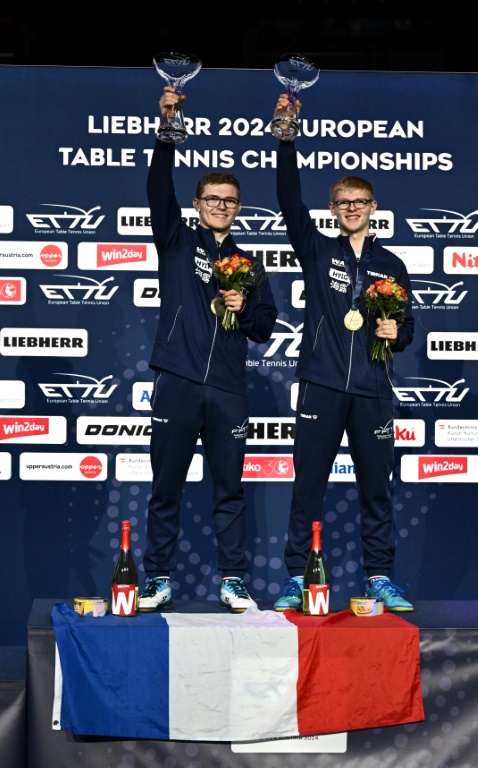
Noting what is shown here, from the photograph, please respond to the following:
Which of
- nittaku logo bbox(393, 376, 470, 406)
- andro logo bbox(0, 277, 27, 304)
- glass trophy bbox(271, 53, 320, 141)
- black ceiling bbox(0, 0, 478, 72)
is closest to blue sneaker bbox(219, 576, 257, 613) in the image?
glass trophy bbox(271, 53, 320, 141)

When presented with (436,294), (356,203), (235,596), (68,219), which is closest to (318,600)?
(235,596)

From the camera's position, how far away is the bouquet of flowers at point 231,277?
4105mm

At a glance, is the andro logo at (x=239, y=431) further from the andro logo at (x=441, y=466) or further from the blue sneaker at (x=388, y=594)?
the andro logo at (x=441, y=466)

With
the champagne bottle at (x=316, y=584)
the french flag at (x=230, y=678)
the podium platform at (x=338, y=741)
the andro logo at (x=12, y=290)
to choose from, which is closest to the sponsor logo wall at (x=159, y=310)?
the andro logo at (x=12, y=290)

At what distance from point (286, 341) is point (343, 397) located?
1.37 metres

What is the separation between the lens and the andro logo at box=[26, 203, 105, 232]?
5.54 m

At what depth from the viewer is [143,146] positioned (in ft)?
18.3

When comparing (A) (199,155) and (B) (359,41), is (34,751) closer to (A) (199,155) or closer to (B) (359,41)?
(A) (199,155)

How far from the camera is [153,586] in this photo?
13.4 feet

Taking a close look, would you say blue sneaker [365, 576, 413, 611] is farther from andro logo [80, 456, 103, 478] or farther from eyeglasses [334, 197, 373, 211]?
andro logo [80, 456, 103, 478]

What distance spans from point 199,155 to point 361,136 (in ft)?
2.68

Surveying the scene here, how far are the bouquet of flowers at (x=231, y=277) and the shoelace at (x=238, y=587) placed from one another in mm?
953

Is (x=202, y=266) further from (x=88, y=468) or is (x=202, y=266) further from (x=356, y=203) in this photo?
(x=88, y=468)

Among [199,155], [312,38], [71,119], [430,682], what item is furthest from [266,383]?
[312,38]
